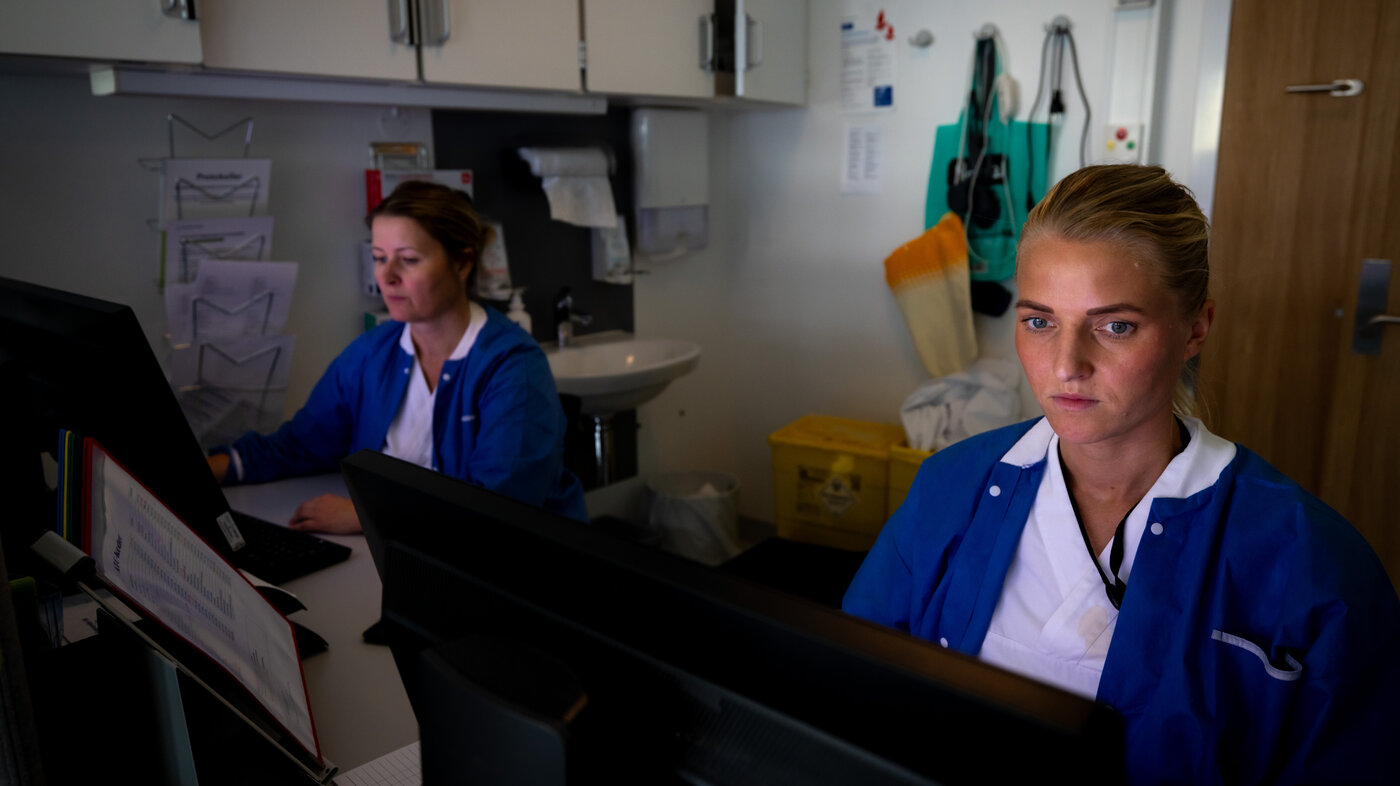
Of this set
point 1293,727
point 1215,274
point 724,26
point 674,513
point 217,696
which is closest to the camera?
point 217,696

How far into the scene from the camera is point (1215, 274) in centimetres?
127

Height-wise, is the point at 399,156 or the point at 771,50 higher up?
the point at 771,50

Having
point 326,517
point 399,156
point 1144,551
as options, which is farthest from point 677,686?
point 399,156

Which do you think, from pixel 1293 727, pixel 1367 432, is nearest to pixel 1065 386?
pixel 1293 727

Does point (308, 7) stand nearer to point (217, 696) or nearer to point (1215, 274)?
point (217, 696)

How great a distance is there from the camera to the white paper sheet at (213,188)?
7.04 ft

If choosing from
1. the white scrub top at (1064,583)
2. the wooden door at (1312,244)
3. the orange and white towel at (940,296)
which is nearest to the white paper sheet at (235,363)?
the white scrub top at (1064,583)

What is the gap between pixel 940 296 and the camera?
3102mm

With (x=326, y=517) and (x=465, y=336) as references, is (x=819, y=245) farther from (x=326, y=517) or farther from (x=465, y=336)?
(x=326, y=517)

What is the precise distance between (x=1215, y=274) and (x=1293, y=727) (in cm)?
57

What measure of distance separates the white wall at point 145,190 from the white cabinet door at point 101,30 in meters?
0.43

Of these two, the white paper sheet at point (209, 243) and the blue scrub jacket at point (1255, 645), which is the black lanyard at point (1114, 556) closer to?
the blue scrub jacket at point (1255, 645)

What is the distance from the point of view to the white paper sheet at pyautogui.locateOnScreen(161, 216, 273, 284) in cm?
215

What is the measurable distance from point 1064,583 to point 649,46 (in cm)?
207
